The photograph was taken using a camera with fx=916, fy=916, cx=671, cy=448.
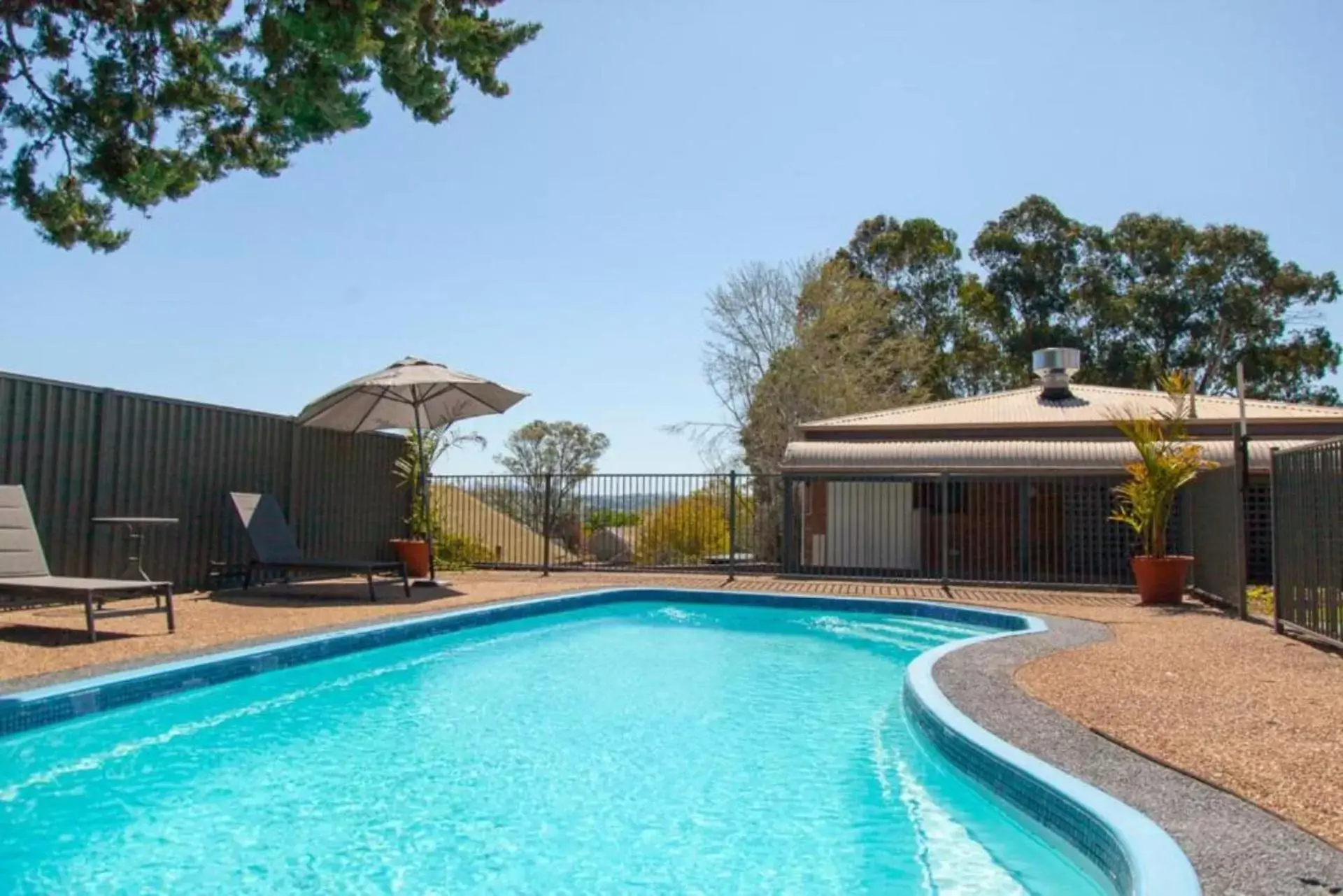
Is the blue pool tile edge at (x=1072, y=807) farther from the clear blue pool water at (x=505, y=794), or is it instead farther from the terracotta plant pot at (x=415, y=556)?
the terracotta plant pot at (x=415, y=556)

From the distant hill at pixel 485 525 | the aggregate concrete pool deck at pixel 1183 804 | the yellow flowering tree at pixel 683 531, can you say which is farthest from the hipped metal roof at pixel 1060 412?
the aggregate concrete pool deck at pixel 1183 804

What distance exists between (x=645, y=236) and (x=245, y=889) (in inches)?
602

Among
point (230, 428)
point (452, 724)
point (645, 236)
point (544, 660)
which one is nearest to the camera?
point (452, 724)

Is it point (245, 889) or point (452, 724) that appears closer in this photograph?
point (245, 889)

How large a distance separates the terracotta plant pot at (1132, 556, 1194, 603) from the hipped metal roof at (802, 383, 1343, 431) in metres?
6.21

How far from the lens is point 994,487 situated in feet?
53.3

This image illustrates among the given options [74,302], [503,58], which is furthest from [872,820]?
[74,302]

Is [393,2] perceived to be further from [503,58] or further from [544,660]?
[544,660]

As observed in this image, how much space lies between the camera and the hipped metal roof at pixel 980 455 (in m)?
14.5

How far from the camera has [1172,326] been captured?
35.2 metres

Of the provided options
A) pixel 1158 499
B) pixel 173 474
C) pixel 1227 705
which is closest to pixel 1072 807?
pixel 1227 705

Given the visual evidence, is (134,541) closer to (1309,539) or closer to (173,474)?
(173,474)

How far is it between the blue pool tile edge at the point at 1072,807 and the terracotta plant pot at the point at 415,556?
29.8 feet

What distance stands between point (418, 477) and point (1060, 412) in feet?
38.6
